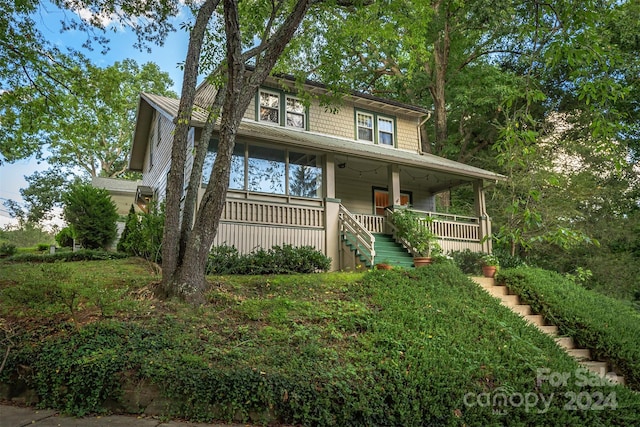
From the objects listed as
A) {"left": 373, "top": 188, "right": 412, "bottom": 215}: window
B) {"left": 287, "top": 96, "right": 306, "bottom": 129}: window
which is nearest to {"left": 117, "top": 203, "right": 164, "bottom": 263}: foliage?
{"left": 287, "top": 96, "right": 306, "bottom": 129}: window

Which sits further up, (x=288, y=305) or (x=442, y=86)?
(x=442, y=86)

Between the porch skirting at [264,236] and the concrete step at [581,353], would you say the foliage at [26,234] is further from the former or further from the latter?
the concrete step at [581,353]

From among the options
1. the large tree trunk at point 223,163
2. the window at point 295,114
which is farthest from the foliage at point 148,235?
the window at point 295,114

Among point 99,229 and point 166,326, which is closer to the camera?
point 166,326

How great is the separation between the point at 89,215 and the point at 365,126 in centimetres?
1029

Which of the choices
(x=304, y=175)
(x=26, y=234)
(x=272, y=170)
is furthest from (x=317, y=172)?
(x=26, y=234)

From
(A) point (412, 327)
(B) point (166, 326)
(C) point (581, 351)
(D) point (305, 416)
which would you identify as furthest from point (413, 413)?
(C) point (581, 351)

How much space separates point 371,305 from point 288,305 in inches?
55.3

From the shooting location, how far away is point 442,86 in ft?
70.4

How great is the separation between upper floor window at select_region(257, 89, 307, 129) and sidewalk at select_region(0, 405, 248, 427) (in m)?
10.3

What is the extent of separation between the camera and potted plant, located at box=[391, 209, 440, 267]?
1208 centimetres

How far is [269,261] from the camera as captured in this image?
1016 centimetres

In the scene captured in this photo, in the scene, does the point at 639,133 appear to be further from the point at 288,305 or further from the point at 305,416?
the point at 305,416

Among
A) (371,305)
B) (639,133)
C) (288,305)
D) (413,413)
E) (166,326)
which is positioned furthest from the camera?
(639,133)
